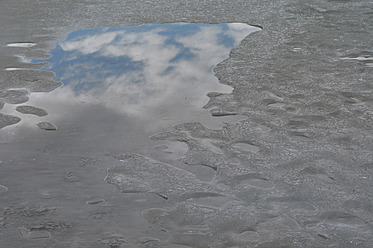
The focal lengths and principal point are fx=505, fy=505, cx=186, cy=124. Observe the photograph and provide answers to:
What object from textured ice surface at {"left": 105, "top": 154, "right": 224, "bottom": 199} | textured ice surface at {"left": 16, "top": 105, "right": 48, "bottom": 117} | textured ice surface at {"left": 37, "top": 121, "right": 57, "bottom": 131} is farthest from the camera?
textured ice surface at {"left": 16, "top": 105, "right": 48, "bottom": 117}

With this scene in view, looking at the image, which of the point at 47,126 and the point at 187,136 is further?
the point at 47,126

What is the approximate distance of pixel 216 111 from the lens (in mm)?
4441

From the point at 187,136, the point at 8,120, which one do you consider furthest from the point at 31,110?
the point at 187,136

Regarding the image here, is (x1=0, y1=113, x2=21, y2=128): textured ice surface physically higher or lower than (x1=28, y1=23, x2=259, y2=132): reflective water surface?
higher

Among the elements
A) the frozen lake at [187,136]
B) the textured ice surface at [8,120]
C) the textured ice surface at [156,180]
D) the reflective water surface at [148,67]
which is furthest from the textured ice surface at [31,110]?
the textured ice surface at [156,180]

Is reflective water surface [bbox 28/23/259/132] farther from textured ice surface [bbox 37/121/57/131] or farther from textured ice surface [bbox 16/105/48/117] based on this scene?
textured ice surface [bbox 37/121/57/131]

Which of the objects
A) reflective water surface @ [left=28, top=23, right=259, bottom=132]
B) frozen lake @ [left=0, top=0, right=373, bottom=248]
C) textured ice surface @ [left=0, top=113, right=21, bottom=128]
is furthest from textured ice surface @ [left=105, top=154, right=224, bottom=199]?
textured ice surface @ [left=0, top=113, right=21, bottom=128]

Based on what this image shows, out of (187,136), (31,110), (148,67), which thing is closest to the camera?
(187,136)

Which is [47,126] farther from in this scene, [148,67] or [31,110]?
[148,67]

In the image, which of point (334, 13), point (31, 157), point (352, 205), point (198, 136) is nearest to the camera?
point (352, 205)

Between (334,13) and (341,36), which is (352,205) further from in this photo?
(334,13)

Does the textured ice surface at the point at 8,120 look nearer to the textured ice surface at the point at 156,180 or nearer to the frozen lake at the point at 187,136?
the frozen lake at the point at 187,136

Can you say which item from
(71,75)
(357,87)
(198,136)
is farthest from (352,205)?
(71,75)

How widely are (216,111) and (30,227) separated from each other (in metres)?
2.12
